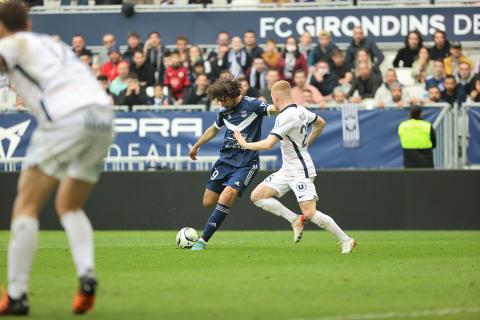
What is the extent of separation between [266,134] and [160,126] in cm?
207

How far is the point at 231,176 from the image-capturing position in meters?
15.3

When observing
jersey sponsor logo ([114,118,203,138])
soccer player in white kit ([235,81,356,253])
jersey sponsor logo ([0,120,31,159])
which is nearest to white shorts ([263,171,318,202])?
soccer player in white kit ([235,81,356,253])

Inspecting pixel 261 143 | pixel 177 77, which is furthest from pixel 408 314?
pixel 177 77

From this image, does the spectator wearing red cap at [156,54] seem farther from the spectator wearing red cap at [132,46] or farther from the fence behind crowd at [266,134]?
the fence behind crowd at [266,134]

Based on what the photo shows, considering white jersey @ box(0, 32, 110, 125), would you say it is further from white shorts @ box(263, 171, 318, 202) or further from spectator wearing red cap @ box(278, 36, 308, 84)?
spectator wearing red cap @ box(278, 36, 308, 84)

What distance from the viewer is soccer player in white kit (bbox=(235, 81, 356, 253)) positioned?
14.0 meters

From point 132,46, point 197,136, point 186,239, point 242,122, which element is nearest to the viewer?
point 186,239

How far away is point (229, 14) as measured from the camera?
25438 mm

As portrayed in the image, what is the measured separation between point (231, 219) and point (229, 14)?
19.3ft

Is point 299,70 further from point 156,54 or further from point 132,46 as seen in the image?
point 132,46

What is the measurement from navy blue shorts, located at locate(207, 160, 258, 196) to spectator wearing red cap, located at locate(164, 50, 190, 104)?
26.2ft

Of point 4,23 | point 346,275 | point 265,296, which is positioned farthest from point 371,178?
point 4,23

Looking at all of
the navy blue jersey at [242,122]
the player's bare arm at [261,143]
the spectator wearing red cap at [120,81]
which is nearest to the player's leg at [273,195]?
the navy blue jersey at [242,122]

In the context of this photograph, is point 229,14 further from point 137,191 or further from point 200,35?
point 137,191
